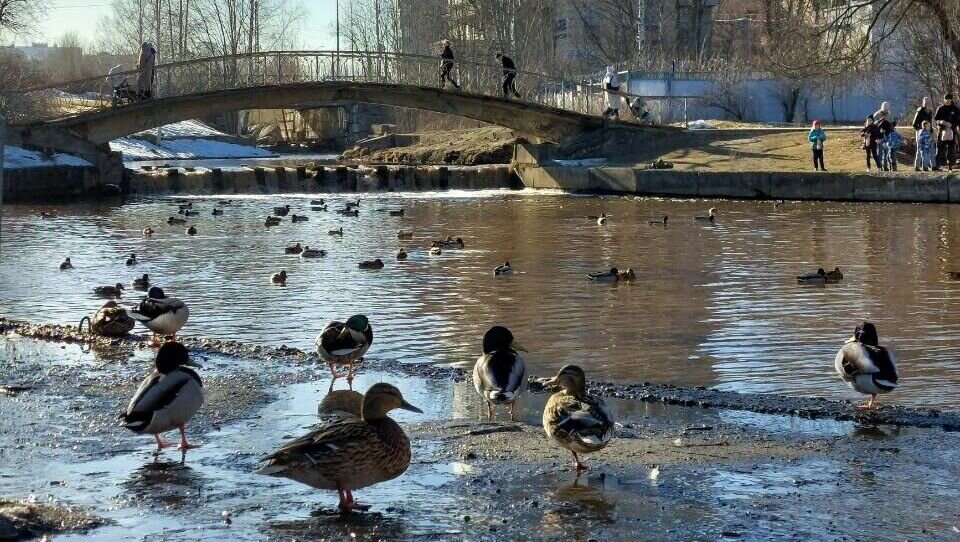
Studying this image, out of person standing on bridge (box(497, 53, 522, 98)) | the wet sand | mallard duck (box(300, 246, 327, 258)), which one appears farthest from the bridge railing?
the wet sand

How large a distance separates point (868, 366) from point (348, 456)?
4.30m

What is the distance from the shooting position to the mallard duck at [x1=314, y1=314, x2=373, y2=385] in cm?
1046

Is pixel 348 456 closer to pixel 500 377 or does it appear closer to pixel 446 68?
pixel 500 377

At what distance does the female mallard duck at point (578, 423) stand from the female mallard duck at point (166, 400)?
7.04 feet

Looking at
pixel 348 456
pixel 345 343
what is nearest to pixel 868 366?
pixel 345 343

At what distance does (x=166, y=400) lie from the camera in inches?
313

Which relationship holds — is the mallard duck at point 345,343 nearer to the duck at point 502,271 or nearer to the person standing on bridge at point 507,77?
the duck at point 502,271

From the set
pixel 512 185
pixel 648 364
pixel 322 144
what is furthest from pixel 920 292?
pixel 322 144

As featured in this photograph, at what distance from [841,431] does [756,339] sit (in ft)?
15.1

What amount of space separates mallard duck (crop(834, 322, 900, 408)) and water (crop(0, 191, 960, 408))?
2.44ft

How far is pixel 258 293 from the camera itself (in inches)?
689

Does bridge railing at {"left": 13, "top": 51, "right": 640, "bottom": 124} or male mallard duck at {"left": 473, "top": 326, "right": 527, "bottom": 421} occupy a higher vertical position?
bridge railing at {"left": 13, "top": 51, "right": 640, "bottom": 124}

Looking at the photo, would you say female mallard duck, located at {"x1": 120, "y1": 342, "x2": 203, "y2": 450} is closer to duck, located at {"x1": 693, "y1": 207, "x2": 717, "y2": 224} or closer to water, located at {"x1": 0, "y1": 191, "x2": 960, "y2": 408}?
water, located at {"x1": 0, "y1": 191, "x2": 960, "y2": 408}

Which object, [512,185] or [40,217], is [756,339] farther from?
[512,185]
